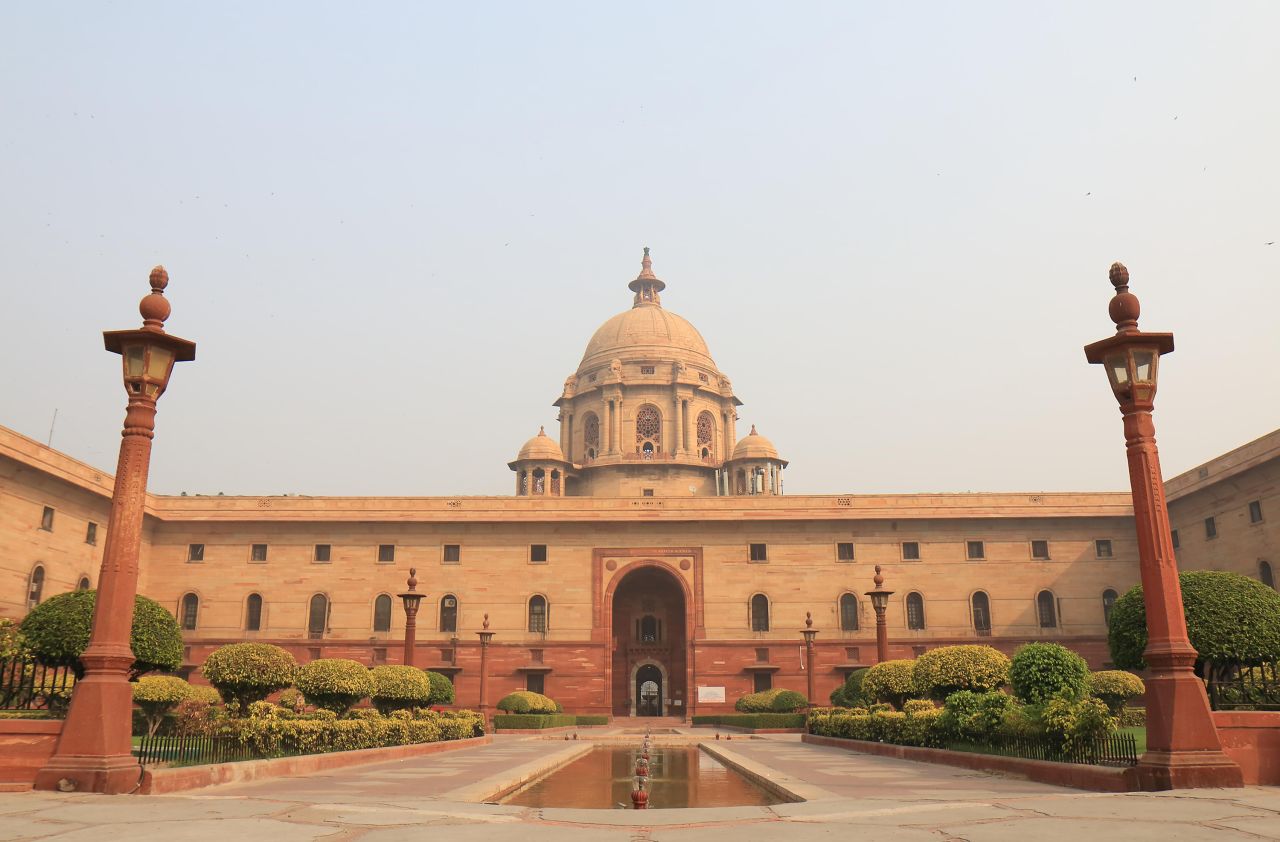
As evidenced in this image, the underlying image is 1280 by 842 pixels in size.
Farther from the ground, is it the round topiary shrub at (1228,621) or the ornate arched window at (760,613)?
the ornate arched window at (760,613)

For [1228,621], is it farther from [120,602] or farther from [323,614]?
[323,614]

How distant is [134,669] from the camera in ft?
51.3

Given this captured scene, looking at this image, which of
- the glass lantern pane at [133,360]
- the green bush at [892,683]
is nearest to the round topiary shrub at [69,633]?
the glass lantern pane at [133,360]

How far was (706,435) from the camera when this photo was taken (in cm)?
5019

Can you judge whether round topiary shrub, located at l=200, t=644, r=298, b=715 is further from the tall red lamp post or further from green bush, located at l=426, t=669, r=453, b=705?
green bush, located at l=426, t=669, r=453, b=705

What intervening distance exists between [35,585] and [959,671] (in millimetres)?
Answer: 27236

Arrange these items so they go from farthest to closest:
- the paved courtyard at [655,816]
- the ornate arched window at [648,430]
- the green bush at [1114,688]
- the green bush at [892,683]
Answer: the ornate arched window at [648,430]
the green bush at [1114,688]
the green bush at [892,683]
the paved courtyard at [655,816]

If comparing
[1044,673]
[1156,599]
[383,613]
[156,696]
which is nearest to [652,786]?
[1044,673]

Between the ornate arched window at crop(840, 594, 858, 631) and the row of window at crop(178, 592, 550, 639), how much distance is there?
11.7 meters

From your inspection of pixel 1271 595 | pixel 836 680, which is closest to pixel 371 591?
pixel 836 680

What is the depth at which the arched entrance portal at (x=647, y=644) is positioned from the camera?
4119 centimetres

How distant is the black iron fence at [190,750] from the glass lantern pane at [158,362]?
441cm

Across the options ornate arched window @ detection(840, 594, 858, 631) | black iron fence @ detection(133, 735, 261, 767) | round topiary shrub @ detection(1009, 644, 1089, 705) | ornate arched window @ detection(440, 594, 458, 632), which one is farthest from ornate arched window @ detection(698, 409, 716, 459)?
black iron fence @ detection(133, 735, 261, 767)

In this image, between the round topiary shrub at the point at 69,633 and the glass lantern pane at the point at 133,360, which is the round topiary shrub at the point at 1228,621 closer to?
the glass lantern pane at the point at 133,360
